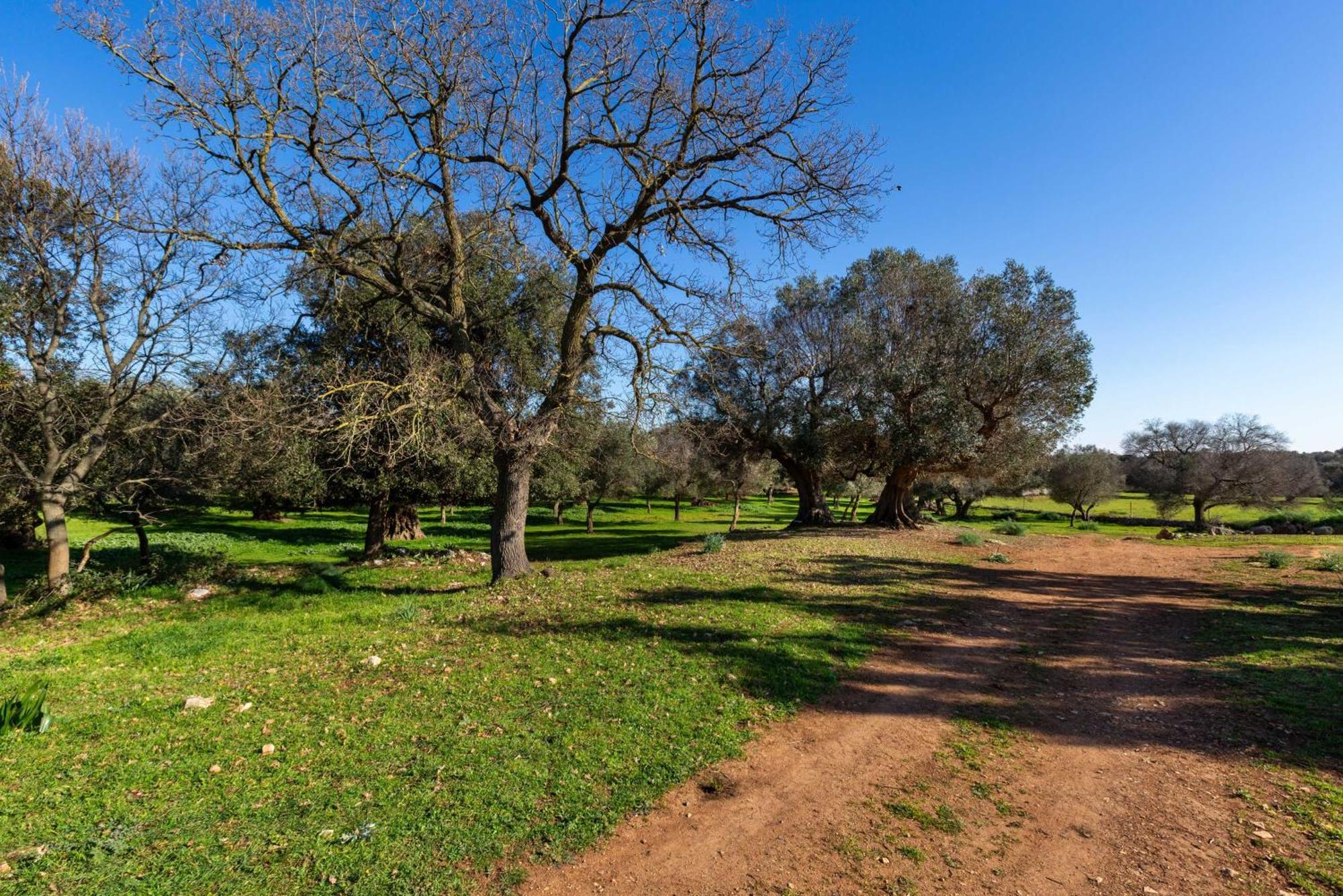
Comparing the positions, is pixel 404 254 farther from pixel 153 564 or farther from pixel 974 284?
pixel 974 284

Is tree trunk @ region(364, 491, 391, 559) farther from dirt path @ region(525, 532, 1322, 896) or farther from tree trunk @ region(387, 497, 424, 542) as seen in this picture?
dirt path @ region(525, 532, 1322, 896)

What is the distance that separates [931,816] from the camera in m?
4.52

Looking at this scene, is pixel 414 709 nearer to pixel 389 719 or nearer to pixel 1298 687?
pixel 389 719

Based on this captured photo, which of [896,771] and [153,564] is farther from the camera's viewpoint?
[153,564]

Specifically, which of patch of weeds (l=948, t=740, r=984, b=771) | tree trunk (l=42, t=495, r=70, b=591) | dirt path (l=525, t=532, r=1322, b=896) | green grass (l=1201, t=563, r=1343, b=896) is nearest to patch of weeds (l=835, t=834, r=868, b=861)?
dirt path (l=525, t=532, r=1322, b=896)

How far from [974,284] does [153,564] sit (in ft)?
100

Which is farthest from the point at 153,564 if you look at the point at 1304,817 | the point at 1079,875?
the point at 1304,817

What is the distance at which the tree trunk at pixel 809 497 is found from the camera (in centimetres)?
3022

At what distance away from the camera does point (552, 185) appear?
11.6 m

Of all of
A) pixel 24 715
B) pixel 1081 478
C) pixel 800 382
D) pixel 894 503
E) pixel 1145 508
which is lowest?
pixel 1145 508

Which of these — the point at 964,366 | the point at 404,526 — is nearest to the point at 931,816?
the point at 964,366

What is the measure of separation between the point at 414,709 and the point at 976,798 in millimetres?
5356

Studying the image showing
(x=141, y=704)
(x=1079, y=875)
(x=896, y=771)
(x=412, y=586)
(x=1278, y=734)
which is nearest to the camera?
(x=1079, y=875)

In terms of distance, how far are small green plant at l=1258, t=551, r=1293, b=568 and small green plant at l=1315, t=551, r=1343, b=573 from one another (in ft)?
2.00
